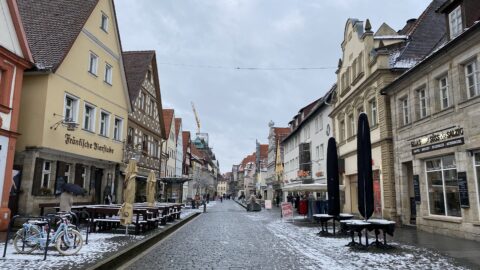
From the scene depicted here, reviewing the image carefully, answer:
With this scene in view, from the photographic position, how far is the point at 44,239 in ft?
31.0

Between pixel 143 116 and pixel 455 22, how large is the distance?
22.2m

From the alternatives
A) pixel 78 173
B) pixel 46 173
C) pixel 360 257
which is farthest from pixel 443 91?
pixel 78 173

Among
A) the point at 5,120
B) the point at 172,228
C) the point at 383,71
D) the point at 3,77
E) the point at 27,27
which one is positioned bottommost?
the point at 172,228

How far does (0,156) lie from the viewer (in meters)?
15.2

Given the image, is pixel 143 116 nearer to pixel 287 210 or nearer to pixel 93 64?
pixel 93 64

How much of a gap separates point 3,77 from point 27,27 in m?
5.91

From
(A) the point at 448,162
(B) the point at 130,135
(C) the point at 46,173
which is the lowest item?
(C) the point at 46,173

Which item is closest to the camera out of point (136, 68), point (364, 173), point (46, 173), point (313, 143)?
point (364, 173)

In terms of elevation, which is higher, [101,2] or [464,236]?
[101,2]

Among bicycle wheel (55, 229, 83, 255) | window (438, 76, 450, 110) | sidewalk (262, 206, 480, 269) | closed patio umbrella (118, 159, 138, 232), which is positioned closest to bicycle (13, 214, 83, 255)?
bicycle wheel (55, 229, 83, 255)

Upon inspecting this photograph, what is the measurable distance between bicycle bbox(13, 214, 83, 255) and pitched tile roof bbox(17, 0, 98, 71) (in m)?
10.4

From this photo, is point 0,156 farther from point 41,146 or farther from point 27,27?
point 27,27

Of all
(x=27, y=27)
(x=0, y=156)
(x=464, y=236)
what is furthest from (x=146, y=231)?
(x=27, y=27)

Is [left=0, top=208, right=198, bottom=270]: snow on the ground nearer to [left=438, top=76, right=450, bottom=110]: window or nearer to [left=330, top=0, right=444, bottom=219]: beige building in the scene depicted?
[left=438, top=76, right=450, bottom=110]: window
